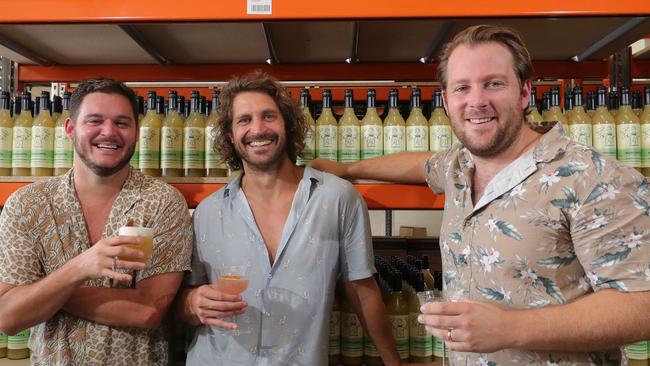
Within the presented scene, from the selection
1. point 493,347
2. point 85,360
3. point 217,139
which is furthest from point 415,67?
point 85,360

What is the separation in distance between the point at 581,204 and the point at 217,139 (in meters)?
1.17

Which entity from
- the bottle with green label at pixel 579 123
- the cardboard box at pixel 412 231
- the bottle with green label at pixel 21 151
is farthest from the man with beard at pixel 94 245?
the cardboard box at pixel 412 231

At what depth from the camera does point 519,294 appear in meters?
1.26

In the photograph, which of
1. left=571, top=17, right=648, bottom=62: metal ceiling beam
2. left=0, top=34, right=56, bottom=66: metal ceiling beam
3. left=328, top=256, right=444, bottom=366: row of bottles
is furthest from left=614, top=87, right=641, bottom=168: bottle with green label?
left=0, top=34, right=56, bottom=66: metal ceiling beam

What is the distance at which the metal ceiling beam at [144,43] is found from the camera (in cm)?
210

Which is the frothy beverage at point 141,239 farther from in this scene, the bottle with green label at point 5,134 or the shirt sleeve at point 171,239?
the bottle with green label at point 5,134

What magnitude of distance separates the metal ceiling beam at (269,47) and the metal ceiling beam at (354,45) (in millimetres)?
346

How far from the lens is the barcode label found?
5.41ft

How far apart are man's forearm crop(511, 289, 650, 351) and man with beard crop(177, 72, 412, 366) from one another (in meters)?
0.61

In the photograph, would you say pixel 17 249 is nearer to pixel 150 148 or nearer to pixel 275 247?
pixel 150 148

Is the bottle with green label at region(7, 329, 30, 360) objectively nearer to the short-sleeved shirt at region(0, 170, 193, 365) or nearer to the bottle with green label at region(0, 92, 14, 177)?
the short-sleeved shirt at region(0, 170, 193, 365)

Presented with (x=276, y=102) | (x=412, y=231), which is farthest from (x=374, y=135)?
(x=412, y=231)

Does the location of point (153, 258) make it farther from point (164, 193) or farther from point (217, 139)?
point (217, 139)

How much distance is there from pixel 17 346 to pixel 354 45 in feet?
6.03
